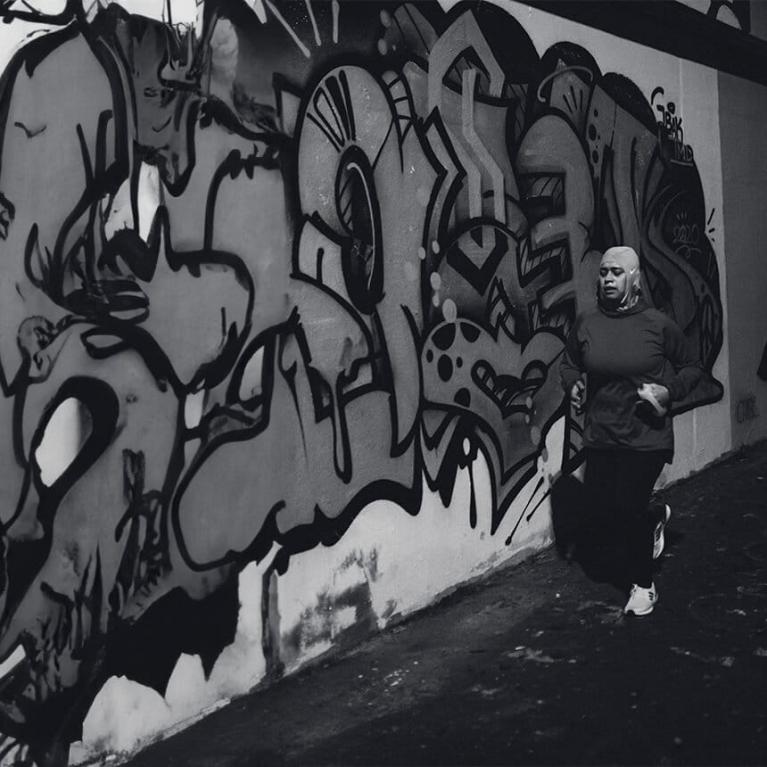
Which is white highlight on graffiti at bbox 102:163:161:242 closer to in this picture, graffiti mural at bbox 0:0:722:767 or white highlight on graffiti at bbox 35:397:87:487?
graffiti mural at bbox 0:0:722:767

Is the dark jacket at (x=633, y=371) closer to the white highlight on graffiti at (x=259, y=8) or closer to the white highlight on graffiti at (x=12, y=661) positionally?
the white highlight on graffiti at (x=259, y=8)

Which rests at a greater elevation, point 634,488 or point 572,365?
point 572,365

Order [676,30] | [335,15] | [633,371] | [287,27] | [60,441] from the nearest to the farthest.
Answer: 1. [60,441]
2. [287,27]
3. [335,15]
4. [633,371]
5. [676,30]

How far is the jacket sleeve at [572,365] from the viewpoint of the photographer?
5086mm

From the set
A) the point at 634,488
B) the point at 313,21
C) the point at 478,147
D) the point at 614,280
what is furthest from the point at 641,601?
the point at 313,21

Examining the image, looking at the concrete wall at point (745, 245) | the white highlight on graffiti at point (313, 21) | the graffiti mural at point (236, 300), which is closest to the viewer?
the graffiti mural at point (236, 300)

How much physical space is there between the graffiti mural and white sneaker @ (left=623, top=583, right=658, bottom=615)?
1.00 metres

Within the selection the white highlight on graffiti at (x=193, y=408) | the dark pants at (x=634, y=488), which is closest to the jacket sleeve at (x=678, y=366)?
the dark pants at (x=634, y=488)

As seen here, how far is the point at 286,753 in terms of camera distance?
3.90 m

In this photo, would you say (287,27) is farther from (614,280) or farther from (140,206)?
(614,280)

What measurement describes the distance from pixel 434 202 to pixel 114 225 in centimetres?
198

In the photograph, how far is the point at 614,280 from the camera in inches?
191

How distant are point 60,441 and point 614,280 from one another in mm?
2700

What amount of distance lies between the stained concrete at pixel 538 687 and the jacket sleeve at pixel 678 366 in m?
1.16
